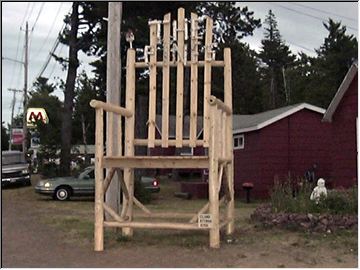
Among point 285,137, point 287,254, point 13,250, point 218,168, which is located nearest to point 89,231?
point 13,250

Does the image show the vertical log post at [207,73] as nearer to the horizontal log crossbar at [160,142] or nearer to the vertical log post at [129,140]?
the horizontal log crossbar at [160,142]

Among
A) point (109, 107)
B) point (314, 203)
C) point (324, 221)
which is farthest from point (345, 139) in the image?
point (109, 107)

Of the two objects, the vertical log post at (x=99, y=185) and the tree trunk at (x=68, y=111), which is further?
the tree trunk at (x=68, y=111)

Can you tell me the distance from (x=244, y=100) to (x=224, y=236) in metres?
45.1

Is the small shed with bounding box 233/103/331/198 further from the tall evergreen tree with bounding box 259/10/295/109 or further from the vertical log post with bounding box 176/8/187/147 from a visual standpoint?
the tall evergreen tree with bounding box 259/10/295/109

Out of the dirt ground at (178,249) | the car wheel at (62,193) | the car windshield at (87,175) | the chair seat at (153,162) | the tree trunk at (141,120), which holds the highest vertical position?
the tree trunk at (141,120)

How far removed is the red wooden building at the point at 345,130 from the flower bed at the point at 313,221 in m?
7.83

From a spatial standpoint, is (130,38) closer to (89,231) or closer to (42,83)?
(89,231)

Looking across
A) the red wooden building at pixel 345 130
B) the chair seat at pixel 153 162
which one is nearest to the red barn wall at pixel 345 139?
the red wooden building at pixel 345 130

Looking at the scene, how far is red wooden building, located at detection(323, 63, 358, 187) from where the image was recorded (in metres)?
17.0

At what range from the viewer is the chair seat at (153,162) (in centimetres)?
776

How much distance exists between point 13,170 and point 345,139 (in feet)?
47.8

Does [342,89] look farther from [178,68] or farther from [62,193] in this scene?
[62,193]

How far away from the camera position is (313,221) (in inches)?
352
